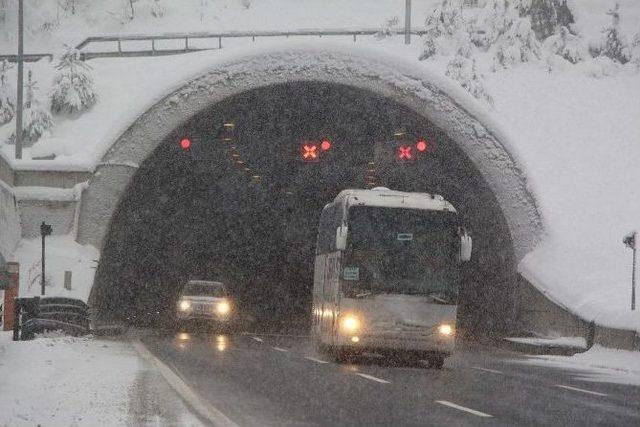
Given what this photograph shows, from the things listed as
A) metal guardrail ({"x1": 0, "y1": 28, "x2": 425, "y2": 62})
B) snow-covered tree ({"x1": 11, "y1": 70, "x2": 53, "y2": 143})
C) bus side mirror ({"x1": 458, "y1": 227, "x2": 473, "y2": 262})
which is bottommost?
bus side mirror ({"x1": 458, "y1": 227, "x2": 473, "y2": 262})

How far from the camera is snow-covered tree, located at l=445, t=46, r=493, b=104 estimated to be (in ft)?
170

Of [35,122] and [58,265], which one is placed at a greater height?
[35,122]

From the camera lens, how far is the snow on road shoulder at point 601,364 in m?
23.5

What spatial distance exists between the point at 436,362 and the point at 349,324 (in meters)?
1.93

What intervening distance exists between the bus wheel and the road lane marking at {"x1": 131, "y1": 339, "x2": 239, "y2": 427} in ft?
18.0

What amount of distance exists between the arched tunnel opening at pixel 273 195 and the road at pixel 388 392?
13.6 metres

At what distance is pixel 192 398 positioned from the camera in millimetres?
15602

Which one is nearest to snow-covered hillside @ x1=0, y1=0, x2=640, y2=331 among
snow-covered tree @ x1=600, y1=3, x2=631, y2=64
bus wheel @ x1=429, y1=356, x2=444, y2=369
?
snow-covered tree @ x1=600, y1=3, x2=631, y2=64

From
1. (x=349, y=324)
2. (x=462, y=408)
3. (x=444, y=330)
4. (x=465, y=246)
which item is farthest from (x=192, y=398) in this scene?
(x=465, y=246)

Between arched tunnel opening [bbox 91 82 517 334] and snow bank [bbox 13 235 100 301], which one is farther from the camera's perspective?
arched tunnel opening [bbox 91 82 517 334]

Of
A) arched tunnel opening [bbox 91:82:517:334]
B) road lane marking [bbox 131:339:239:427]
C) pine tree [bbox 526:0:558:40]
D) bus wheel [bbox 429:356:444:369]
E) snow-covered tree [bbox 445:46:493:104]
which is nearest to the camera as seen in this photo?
road lane marking [bbox 131:339:239:427]

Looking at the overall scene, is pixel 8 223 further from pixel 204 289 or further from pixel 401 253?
pixel 401 253

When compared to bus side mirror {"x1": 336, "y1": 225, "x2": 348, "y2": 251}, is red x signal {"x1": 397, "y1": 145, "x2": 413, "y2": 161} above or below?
above

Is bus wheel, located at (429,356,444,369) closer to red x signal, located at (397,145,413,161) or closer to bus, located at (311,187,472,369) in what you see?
bus, located at (311,187,472,369)
